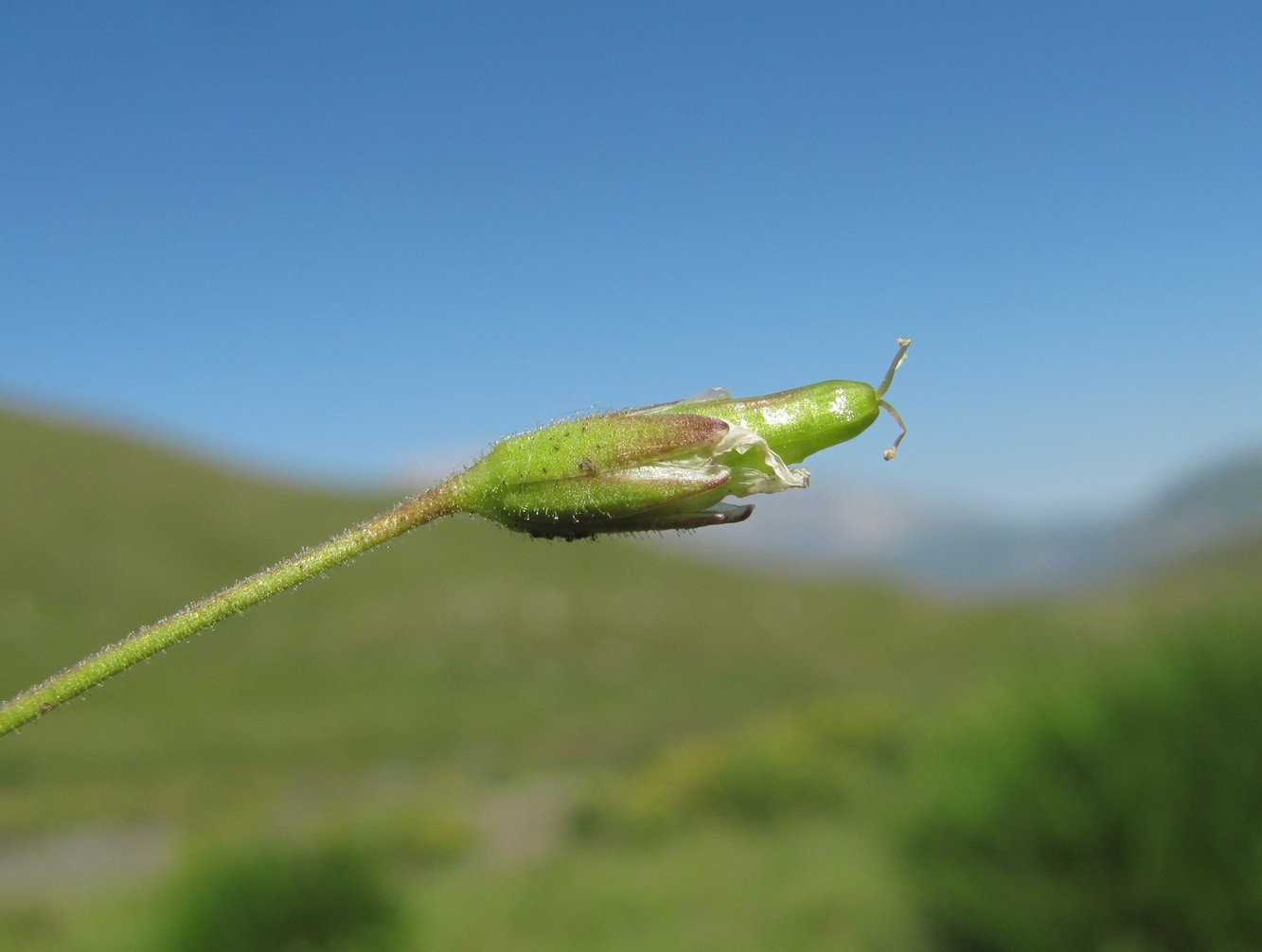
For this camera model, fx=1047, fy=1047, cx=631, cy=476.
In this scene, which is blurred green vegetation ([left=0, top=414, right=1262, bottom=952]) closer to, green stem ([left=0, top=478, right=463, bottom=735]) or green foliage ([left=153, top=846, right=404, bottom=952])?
green foliage ([left=153, top=846, right=404, bottom=952])

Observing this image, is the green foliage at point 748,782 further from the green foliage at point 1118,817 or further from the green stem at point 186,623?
the green stem at point 186,623

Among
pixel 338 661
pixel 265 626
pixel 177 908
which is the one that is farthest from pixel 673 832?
pixel 265 626

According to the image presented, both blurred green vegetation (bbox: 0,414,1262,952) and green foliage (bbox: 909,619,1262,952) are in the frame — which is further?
blurred green vegetation (bbox: 0,414,1262,952)

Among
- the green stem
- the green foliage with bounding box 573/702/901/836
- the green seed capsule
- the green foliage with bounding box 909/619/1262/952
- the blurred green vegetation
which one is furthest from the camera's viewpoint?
the green foliage with bounding box 573/702/901/836

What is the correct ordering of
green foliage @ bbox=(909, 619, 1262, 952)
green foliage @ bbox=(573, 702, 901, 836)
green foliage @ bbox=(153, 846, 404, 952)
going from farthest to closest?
green foliage @ bbox=(573, 702, 901, 836) < green foliage @ bbox=(153, 846, 404, 952) < green foliage @ bbox=(909, 619, 1262, 952)

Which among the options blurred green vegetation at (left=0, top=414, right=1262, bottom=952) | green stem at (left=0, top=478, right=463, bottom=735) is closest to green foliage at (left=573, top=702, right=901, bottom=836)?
blurred green vegetation at (left=0, top=414, right=1262, bottom=952)

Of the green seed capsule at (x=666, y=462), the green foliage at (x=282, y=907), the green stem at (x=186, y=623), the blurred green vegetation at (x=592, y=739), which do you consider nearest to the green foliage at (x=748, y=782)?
the blurred green vegetation at (x=592, y=739)
